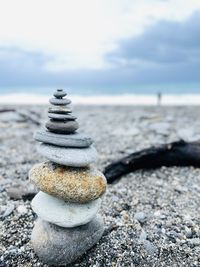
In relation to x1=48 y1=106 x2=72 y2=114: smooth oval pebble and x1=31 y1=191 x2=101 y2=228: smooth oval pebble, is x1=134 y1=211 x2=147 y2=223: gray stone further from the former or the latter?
x1=48 y1=106 x2=72 y2=114: smooth oval pebble

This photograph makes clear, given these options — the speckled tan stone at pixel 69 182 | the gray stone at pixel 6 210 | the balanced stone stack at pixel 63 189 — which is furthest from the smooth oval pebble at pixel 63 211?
the gray stone at pixel 6 210

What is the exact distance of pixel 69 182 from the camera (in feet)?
15.6

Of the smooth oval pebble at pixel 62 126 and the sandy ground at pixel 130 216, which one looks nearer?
the smooth oval pebble at pixel 62 126

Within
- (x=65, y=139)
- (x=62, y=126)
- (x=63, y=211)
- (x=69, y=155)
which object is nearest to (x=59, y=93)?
(x=62, y=126)

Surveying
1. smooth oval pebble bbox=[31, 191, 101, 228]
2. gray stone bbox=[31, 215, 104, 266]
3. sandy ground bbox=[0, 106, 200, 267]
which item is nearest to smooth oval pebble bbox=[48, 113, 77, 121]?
smooth oval pebble bbox=[31, 191, 101, 228]

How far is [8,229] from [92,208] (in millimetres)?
1227

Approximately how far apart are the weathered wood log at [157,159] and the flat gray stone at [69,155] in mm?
2719

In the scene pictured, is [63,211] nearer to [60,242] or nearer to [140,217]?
[60,242]

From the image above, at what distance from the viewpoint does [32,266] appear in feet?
16.1

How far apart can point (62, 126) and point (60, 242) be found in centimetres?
125

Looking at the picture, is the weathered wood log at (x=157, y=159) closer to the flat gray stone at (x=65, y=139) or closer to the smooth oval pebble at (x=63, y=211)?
the smooth oval pebble at (x=63, y=211)

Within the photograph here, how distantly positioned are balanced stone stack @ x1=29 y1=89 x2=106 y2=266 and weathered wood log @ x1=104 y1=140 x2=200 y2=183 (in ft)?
8.58

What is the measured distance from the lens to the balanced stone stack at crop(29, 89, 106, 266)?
15.6ft

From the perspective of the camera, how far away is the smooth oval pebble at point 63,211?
476 cm
